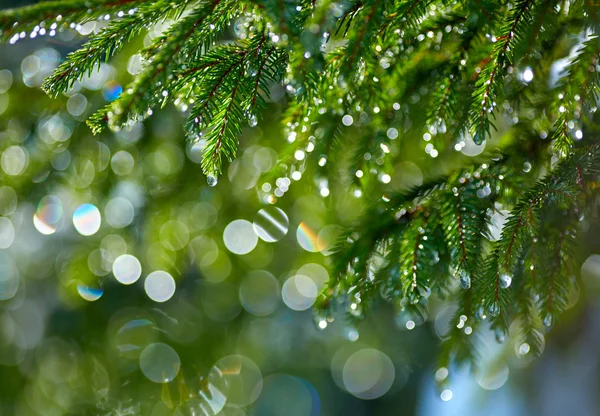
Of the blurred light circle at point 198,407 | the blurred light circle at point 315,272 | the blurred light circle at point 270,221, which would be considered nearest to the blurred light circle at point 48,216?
the blurred light circle at point 270,221

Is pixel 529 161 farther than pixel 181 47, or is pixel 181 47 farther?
pixel 529 161

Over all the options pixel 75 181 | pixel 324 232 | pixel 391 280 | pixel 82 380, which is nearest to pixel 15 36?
pixel 391 280

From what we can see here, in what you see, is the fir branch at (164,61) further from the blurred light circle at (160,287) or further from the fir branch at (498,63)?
the blurred light circle at (160,287)

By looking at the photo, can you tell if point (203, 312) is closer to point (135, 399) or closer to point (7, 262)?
point (135, 399)

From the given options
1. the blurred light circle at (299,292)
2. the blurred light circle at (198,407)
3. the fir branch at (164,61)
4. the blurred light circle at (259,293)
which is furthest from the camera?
the blurred light circle at (299,292)

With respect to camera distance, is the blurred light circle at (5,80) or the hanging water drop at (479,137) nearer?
the hanging water drop at (479,137)

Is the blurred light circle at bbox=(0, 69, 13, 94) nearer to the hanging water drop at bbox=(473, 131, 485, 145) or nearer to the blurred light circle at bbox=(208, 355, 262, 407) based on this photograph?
the hanging water drop at bbox=(473, 131, 485, 145)

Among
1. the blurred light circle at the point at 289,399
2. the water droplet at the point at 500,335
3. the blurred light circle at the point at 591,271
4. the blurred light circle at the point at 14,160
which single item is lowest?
the blurred light circle at the point at 289,399

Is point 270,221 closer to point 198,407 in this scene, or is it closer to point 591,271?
point 198,407
